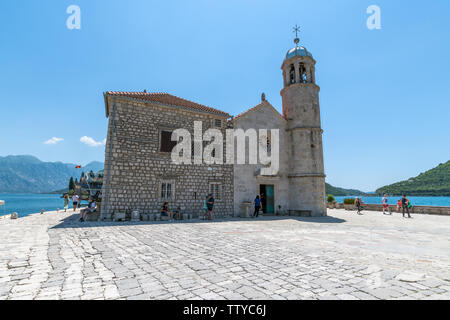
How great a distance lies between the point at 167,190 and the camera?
46.6ft

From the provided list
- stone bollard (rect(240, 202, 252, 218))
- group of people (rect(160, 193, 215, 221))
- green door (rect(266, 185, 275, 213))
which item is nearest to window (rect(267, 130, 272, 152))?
green door (rect(266, 185, 275, 213))

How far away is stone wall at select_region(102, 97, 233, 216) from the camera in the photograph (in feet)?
42.1

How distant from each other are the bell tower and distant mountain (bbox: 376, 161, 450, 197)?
125m

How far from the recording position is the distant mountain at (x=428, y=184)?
108875 millimetres

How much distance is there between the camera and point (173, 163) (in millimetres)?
14477

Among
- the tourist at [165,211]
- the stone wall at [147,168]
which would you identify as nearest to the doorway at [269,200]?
the stone wall at [147,168]

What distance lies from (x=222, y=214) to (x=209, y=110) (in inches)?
297

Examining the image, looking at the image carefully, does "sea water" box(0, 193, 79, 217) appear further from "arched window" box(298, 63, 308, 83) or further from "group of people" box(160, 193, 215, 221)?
"arched window" box(298, 63, 308, 83)

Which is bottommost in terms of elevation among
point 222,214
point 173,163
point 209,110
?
point 222,214

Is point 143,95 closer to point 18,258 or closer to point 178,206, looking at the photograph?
point 178,206

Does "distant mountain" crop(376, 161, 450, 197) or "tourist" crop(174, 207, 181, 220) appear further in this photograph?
"distant mountain" crop(376, 161, 450, 197)

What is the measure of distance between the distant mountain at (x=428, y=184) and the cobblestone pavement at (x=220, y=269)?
135838 mm

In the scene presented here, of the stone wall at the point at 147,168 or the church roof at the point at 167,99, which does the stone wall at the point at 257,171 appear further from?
the church roof at the point at 167,99

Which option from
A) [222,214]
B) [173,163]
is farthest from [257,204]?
[173,163]
